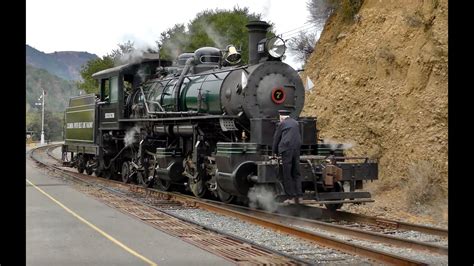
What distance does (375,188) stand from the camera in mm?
13422

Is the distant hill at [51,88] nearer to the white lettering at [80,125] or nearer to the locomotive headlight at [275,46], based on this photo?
the white lettering at [80,125]

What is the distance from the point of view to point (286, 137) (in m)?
9.45

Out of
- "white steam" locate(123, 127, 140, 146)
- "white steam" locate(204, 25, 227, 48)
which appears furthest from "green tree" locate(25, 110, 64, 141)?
"white steam" locate(123, 127, 140, 146)

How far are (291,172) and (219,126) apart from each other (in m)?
2.67

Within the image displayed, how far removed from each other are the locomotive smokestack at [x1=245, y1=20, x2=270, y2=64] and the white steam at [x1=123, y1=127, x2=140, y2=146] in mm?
5438

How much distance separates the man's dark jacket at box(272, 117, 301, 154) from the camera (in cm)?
941

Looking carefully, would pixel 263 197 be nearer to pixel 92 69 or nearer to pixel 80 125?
pixel 80 125

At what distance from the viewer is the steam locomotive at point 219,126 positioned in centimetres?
1006

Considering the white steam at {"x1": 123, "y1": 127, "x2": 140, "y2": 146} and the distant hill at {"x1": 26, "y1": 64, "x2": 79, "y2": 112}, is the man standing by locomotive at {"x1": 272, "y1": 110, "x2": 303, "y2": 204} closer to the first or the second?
the white steam at {"x1": 123, "y1": 127, "x2": 140, "y2": 146}

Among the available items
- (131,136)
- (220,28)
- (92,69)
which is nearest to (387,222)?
(131,136)

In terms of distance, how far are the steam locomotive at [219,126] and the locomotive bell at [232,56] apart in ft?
0.08
